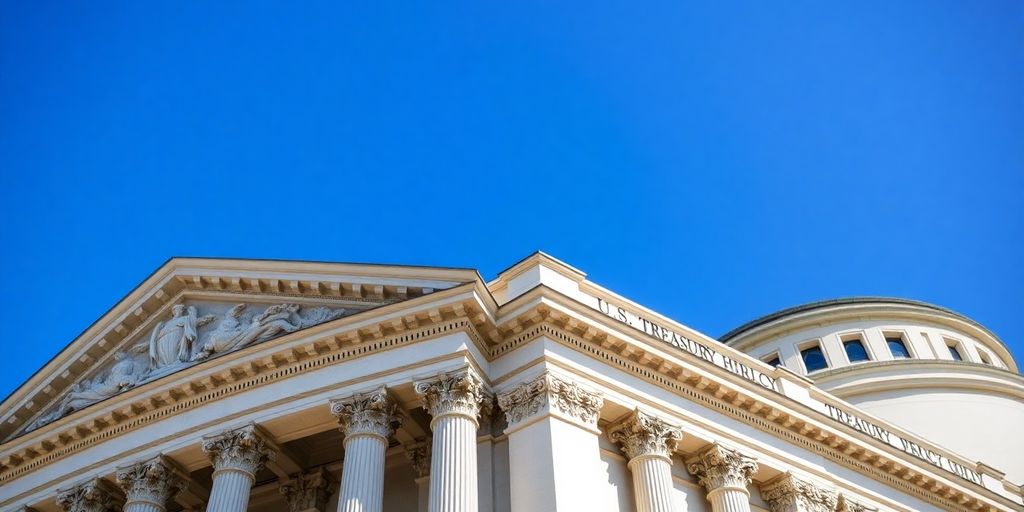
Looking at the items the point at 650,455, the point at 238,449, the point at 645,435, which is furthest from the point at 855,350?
the point at 238,449

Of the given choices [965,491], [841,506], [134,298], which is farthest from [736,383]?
[134,298]

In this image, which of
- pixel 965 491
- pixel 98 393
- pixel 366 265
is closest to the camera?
pixel 366 265

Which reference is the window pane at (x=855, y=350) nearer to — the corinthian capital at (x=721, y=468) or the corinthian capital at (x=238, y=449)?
the corinthian capital at (x=721, y=468)

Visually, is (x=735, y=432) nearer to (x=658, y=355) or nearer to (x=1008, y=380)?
(x=658, y=355)

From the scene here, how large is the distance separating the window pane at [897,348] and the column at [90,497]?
128 feet

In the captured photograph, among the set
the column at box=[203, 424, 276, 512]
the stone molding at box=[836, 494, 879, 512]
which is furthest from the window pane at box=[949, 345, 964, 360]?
the column at box=[203, 424, 276, 512]

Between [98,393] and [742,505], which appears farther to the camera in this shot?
[98,393]

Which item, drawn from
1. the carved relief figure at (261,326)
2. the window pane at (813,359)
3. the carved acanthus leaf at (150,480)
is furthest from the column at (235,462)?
the window pane at (813,359)

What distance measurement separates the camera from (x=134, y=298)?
29297 mm

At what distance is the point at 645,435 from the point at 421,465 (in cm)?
608

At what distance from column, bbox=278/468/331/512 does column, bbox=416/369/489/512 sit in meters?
5.86

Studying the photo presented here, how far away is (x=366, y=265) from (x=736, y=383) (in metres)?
10.8

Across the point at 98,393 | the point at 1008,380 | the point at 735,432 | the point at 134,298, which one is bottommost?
the point at 735,432

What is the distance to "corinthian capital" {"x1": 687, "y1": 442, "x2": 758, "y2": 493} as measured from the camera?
24406 mm
